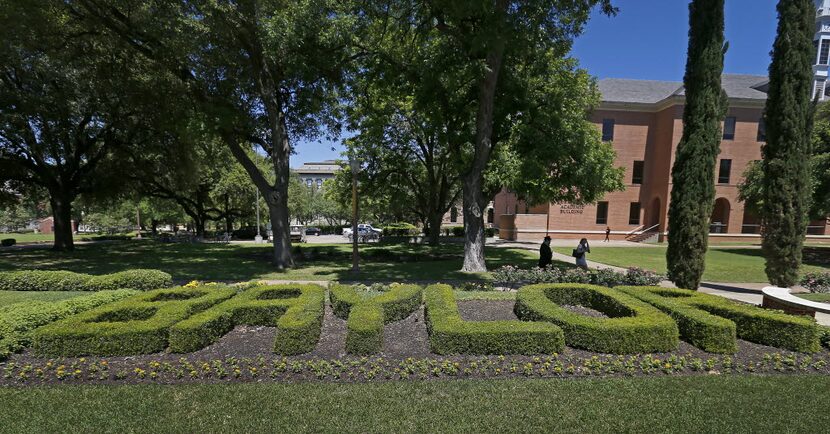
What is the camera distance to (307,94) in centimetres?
1393

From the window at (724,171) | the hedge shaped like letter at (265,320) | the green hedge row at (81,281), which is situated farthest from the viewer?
the window at (724,171)

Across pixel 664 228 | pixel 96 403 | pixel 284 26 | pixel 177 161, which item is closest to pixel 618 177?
pixel 664 228

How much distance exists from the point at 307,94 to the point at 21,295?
9.92 m

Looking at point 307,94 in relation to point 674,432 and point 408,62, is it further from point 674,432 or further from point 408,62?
point 674,432

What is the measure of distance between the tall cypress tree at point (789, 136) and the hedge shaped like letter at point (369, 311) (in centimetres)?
1013

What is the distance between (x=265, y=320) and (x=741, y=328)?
7905 millimetres

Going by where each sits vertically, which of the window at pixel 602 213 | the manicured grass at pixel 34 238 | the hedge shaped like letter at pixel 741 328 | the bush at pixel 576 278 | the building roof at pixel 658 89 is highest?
the building roof at pixel 658 89

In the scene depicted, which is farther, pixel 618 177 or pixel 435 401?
pixel 618 177

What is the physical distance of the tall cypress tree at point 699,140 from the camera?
31.4 feet

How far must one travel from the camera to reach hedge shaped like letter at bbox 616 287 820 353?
530 cm

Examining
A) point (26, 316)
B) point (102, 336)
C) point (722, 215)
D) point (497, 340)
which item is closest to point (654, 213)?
point (722, 215)

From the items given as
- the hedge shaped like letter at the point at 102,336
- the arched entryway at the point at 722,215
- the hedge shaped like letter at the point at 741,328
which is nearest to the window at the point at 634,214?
the arched entryway at the point at 722,215

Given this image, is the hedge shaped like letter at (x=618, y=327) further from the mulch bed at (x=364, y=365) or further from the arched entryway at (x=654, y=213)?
the arched entryway at (x=654, y=213)

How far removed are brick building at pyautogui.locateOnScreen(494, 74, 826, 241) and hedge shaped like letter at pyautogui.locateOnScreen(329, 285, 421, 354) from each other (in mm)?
25758
